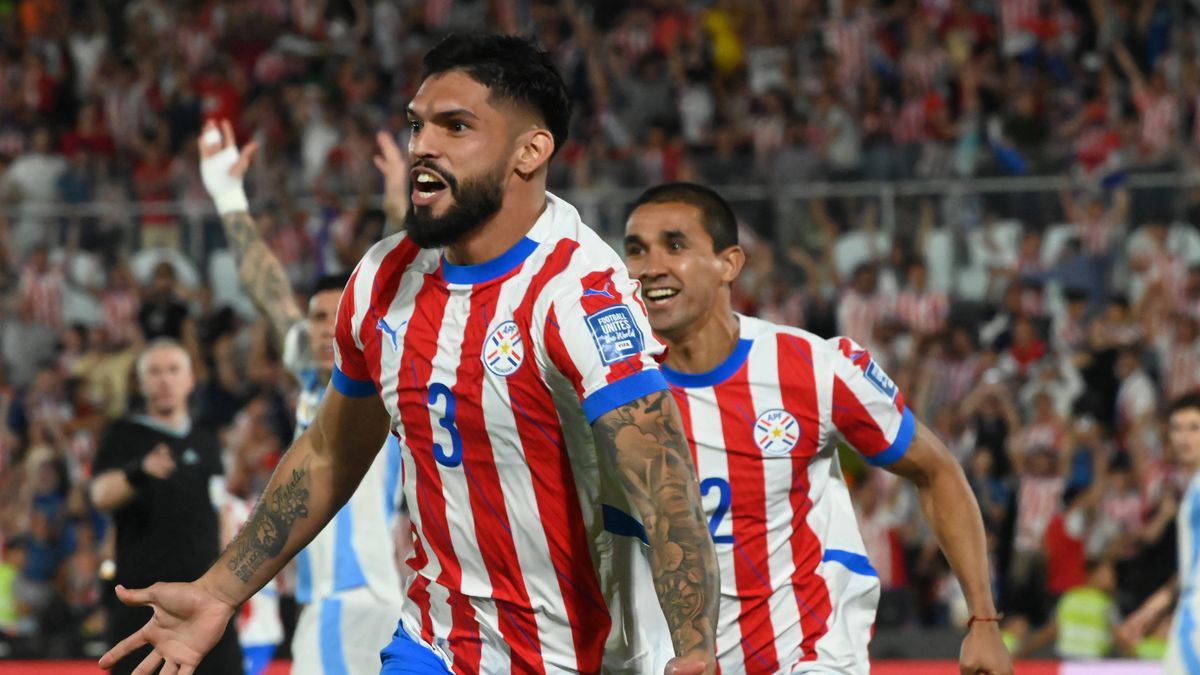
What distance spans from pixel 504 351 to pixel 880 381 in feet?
5.52

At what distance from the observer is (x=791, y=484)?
505cm

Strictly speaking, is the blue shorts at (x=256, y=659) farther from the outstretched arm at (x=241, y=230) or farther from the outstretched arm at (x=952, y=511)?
the outstretched arm at (x=952, y=511)

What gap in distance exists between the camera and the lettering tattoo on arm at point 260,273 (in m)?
6.85

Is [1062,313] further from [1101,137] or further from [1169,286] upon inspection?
[1101,137]

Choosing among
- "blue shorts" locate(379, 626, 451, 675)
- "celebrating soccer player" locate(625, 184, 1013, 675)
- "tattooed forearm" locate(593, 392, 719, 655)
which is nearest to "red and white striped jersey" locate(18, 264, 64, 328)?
"celebrating soccer player" locate(625, 184, 1013, 675)

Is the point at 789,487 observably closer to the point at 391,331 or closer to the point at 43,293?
the point at 391,331

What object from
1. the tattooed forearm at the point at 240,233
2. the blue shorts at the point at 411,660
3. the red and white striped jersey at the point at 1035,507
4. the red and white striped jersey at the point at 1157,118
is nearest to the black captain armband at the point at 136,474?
the tattooed forearm at the point at 240,233

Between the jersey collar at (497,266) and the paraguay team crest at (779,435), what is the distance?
1.46 metres

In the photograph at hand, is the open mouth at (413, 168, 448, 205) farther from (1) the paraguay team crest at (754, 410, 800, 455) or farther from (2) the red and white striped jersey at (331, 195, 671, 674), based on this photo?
(1) the paraguay team crest at (754, 410, 800, 455)

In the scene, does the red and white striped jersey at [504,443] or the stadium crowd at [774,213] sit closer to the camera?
the red and white striped jersey at [504,443]

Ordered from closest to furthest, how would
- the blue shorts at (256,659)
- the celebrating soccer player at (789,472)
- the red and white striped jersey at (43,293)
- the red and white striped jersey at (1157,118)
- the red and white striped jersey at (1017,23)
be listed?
1. the celebrating soccer player at (789,472)
2. the blue shorts at (256,659)
3. the red and white striped jersey at (43,293)
4. the red and white striped jersey at (1157,118)
5. the red and white striped jersey at (1017,23)

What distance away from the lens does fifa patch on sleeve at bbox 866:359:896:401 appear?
5.02 metres

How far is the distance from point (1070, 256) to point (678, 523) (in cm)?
981

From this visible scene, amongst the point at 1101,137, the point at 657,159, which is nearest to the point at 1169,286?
the point at 1101,137
